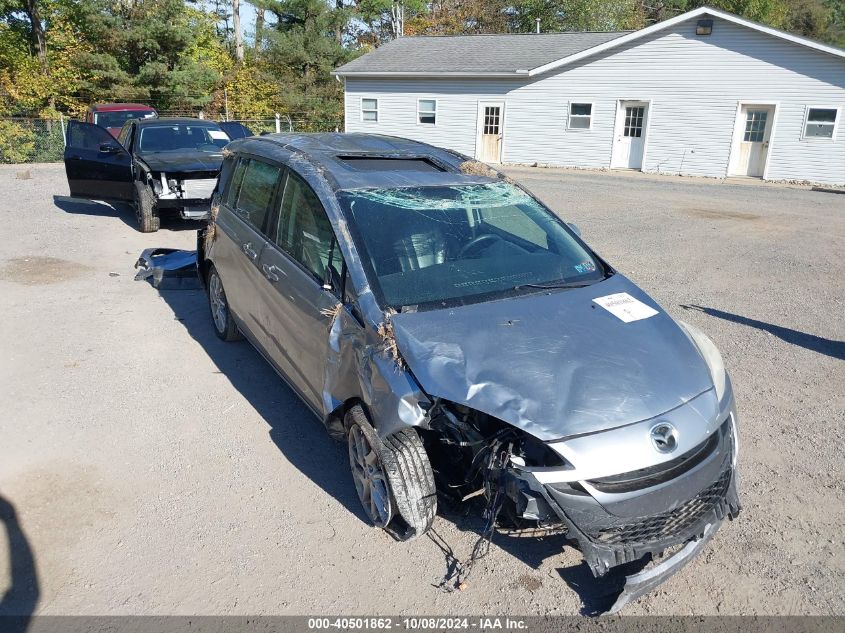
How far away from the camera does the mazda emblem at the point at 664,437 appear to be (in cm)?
274

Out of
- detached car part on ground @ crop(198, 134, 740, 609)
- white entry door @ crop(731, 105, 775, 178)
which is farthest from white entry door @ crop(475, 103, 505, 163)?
detached car part on ground @ crop(198, 134, 740, 609)

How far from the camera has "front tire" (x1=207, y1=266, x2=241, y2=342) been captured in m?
5.62

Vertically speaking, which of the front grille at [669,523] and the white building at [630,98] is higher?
the white building at [630,98]

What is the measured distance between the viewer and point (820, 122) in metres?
19.8

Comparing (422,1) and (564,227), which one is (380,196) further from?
(422,1)

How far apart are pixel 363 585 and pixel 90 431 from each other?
2388mm

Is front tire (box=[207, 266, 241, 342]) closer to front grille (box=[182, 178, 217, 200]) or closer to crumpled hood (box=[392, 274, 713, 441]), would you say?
crumpled hood (box=[392, 274, 713, 441])

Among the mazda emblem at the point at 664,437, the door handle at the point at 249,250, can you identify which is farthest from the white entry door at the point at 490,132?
the mazda emblem at the point at 664,437

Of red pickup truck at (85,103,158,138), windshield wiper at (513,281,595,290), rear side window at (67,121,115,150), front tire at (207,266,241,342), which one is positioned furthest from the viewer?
red pickup truck at (85,103,158,138)

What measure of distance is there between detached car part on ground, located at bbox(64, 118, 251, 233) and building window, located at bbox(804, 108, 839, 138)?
17502mm

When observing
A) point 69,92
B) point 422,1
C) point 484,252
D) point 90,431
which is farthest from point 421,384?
point 422,1

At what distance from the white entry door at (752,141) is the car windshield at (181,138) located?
651 inches

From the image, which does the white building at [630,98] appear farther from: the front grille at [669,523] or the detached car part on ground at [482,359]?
the front grille at [669,523]

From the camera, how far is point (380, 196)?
3.89 metres
